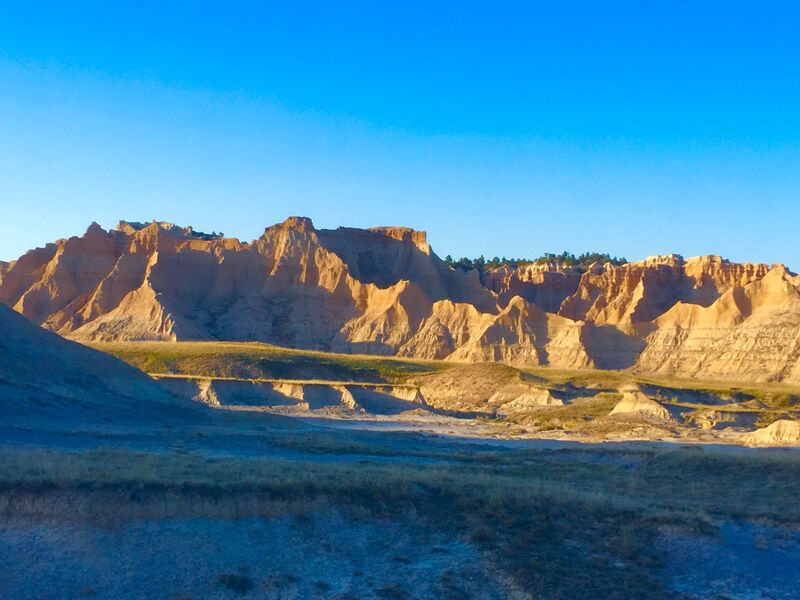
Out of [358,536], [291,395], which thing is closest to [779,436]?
[358,536]

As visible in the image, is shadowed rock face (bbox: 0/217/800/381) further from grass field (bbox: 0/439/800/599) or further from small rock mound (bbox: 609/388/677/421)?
grass field (bbox: 0/439/800/599)

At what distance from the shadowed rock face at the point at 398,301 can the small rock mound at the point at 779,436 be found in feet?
148

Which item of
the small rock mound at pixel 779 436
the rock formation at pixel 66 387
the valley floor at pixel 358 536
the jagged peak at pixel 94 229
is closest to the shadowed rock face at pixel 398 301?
the jagged peak at pixel 94 229

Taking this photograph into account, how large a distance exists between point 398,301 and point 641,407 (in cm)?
6170

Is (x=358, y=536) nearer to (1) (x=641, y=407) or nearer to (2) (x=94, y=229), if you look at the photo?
(1) (x=641, y=407)

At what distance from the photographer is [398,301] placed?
120 metres

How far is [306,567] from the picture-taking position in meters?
15.5

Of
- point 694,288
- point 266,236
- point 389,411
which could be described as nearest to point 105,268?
point 266,236

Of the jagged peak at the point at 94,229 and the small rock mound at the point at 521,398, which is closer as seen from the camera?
the small rock mound at the point at 521,398

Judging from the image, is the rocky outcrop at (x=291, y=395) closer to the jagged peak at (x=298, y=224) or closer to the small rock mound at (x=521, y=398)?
the small rock mound at (x=521, y=398)

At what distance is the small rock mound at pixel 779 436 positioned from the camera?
149 feet

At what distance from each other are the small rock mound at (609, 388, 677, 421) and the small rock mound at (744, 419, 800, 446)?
1013 cm

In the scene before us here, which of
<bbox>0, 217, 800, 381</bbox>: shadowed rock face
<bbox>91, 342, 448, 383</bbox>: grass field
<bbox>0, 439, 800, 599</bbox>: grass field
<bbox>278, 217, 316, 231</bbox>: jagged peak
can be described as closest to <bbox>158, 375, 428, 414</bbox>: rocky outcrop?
<bbox>91, 342, 448, 383</bbox>: grass field

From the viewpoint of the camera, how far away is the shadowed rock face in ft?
348
